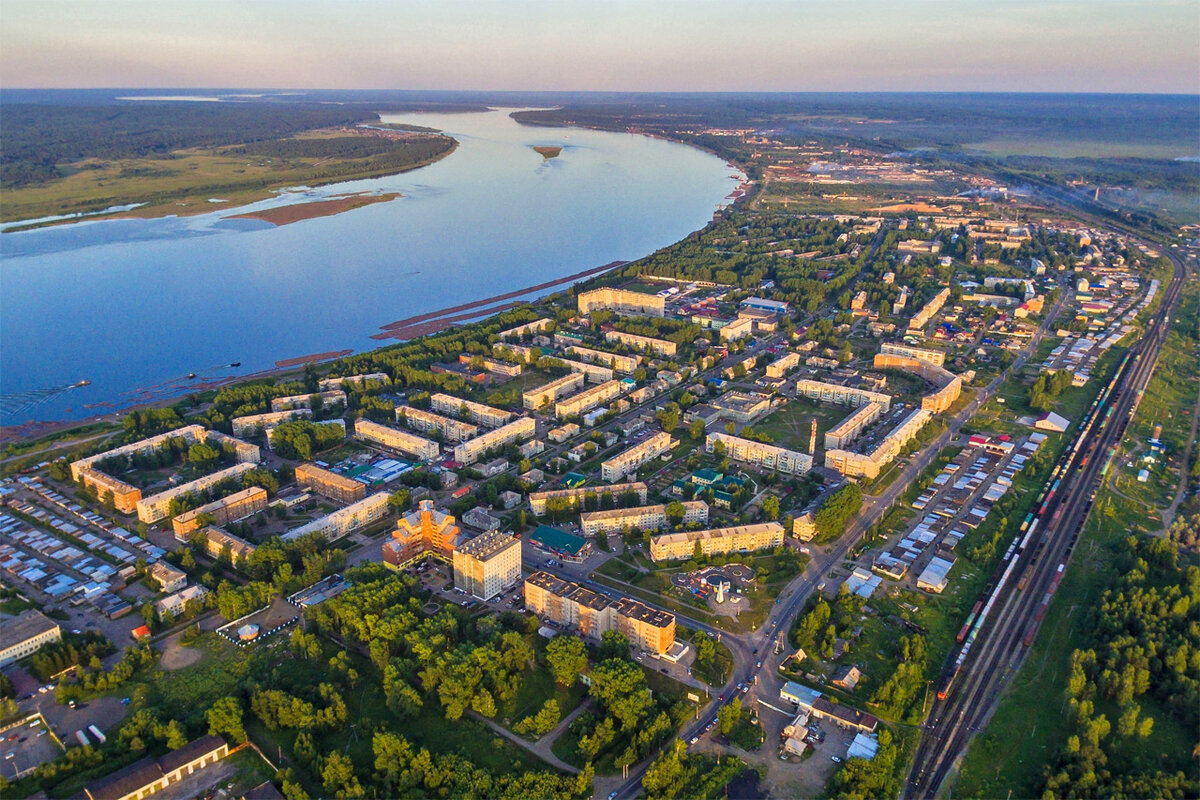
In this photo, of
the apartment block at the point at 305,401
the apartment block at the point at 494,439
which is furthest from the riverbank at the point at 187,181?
the apartment block at the point at 494,439

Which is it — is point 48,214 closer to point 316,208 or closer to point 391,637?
point 316,208

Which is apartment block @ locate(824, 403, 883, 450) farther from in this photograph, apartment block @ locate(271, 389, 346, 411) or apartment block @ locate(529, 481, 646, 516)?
apartment block @ locate(271, 389, 346, 411)

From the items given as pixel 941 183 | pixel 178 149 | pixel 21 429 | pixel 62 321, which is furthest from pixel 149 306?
pixel 941 183

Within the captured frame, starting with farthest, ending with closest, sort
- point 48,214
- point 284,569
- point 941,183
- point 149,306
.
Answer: point 941,183 → point 48,214 → point 149,306 → point 284,569

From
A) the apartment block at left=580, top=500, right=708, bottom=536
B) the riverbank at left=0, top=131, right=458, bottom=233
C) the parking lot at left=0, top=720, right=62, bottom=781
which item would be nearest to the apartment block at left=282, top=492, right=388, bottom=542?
the apartment block at left=580, top=500, right=708, bottom=536

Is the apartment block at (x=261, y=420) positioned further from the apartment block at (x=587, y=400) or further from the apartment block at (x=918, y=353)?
the apartment block at (x=918, y=353)

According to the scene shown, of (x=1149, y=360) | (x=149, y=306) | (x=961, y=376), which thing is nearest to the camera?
(x=961, y=376)

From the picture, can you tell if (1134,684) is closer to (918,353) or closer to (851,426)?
(851,426)
